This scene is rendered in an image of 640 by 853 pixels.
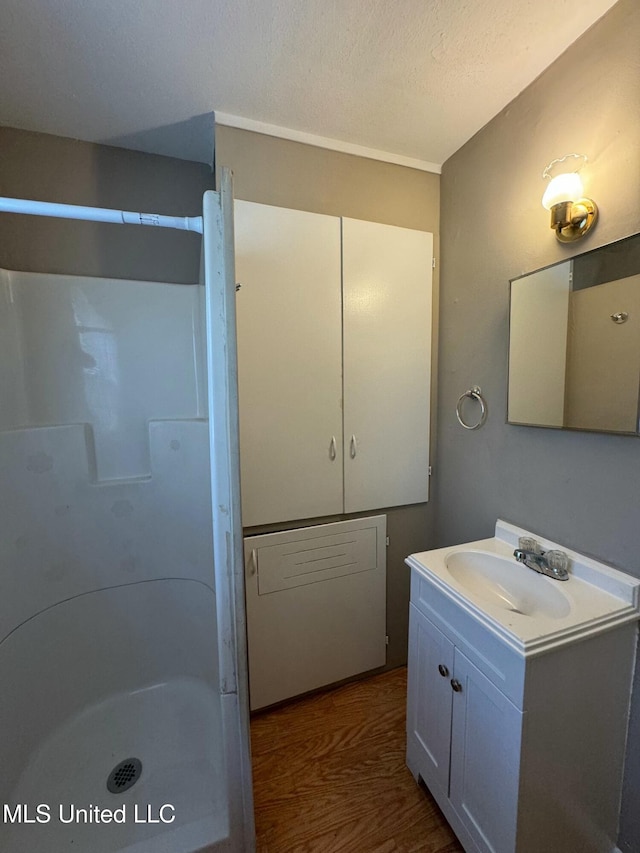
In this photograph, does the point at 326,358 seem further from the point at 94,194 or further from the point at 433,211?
the point at 94,194

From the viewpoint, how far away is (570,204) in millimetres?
1054

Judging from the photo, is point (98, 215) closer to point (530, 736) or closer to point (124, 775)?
point (530, 736)

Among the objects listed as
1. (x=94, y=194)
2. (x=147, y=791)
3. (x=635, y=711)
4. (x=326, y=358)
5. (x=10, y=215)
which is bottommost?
(x=147, y=791)

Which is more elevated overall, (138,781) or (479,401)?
(479,401)

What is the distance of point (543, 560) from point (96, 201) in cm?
226

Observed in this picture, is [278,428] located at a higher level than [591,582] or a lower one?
higher

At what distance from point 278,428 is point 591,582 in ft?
3.90

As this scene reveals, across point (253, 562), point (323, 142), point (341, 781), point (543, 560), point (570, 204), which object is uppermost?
point (323, 142)

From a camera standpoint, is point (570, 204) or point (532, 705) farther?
point (570, 204)

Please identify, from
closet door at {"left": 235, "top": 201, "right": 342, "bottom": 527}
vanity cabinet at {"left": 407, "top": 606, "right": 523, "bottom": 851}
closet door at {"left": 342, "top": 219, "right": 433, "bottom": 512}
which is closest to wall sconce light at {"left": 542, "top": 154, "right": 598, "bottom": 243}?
closet door at {"left": 342, "top": 219, "right": 433, "bottom": 512}

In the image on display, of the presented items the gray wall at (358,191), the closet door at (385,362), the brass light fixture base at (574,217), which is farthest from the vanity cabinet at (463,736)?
the brass light fixture base at (574,217)

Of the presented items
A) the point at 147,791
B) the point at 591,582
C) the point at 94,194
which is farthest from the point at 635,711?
the point at 94,194

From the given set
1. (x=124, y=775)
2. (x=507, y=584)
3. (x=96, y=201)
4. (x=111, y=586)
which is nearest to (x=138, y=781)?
(x=124, y=775)

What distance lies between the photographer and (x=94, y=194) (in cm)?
150
